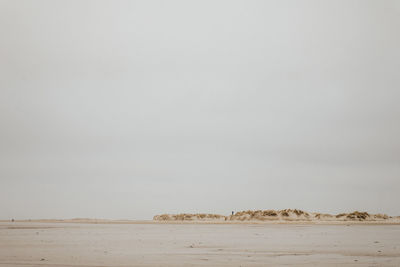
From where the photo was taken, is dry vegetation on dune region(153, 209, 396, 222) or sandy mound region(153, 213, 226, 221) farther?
sandy mound region(153, 213, 226, 221)

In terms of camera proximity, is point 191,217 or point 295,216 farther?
point 191,217

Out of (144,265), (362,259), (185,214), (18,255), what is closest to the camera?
(144,265)

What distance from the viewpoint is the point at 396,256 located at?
11258mm

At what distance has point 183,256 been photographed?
1137cm

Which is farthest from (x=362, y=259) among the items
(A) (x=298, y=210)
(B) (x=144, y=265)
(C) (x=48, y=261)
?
(A) (x=298, y=210)

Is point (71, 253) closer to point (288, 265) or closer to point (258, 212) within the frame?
point (288, 265)

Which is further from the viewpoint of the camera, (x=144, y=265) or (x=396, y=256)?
(x=396, y=256)

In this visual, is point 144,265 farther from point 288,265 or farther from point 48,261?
point 288,265

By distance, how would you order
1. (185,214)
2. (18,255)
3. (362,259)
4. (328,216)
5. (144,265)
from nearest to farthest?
(144,265), (362,259), (18,255), (328,216), (185,214)

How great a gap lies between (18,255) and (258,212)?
1863 inches

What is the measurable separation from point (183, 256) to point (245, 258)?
167cm

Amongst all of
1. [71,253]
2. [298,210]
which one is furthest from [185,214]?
[71,253]

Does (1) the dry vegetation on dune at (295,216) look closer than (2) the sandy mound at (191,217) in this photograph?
Yes

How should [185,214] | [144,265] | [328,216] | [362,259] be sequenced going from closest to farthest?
[144,265], [362,259], [328,216], [185,214]
